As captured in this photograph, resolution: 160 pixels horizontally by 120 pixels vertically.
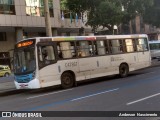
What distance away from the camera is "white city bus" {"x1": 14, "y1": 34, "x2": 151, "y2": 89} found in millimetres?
A: 17266

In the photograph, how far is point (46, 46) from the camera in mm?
17797

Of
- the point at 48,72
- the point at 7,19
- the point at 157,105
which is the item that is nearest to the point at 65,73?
the point at 48,72

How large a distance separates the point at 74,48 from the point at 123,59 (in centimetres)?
423

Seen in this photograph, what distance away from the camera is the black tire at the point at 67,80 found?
60.2ft

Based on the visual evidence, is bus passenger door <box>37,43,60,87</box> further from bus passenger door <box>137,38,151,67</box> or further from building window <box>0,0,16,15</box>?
building window <box>0,0,16,15</box>

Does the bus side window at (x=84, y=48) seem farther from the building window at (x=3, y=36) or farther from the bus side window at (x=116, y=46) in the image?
the building window at (x=3, y=36)

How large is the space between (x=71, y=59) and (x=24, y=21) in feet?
72.9

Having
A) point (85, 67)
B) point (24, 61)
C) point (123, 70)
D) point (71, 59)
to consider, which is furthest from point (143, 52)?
point (24, 61)

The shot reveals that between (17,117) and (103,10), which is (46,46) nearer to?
(17,117)

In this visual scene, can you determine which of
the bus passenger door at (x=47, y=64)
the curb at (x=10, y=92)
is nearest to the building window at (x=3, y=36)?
the curb at (x=10, y=92)

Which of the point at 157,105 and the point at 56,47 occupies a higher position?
the point at 56,47

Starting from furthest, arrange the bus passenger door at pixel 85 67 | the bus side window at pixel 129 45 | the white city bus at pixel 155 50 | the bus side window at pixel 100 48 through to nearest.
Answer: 1. the white city bus at pixel 155 50
2. the bus side window at pixel 129 45
3. the bus side window at pixel 100 48
4. the bus passenger door at pixel 85 67

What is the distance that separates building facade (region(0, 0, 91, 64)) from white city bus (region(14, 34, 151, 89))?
18.9 metres

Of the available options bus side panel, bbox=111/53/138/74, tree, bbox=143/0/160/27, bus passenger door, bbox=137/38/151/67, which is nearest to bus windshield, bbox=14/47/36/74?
bus side panel, bbox=111/53/138/74
